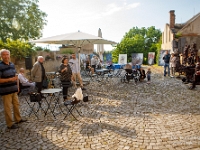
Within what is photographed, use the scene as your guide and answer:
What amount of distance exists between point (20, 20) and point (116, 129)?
24.0 metres

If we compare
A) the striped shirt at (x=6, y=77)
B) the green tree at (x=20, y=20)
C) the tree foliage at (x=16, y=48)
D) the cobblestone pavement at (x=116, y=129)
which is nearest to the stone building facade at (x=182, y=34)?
the cobblestone pavement at (x=116, y=129)

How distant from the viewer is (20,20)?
23.8m

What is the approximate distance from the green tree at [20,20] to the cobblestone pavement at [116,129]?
811 inches

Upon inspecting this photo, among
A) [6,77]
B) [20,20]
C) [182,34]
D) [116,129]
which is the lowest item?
[116,129]

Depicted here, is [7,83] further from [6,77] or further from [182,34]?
[182,34]

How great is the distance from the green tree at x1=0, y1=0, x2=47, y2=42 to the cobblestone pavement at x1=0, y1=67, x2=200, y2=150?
20.6 meters

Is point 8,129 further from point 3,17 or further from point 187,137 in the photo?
point 3,17

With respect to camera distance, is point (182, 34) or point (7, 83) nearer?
point (7, 83)

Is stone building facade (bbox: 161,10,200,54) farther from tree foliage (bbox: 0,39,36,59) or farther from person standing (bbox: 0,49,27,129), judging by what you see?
person standing (bbox: 0,49,27,129)

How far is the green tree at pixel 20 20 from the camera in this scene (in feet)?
74.8

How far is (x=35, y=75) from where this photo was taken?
253 inches

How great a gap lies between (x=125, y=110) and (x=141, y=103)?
989 millimetres

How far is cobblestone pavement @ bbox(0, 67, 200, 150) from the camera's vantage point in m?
3.59

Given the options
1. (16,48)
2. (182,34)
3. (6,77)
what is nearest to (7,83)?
(6,77)
